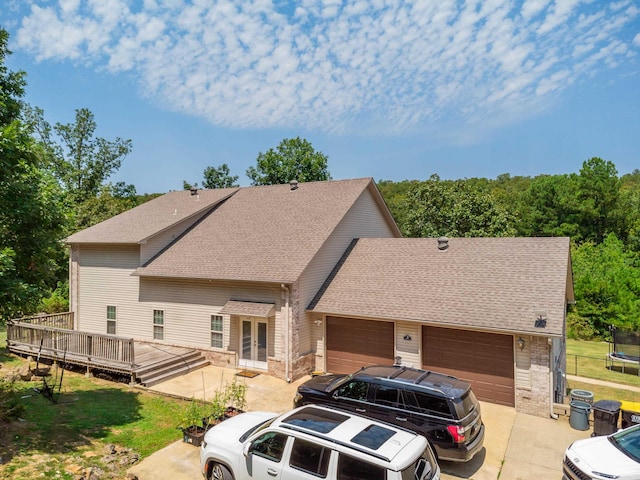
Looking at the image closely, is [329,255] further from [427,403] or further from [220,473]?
[220,473]

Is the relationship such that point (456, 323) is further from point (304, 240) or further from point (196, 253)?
point (196, 253)

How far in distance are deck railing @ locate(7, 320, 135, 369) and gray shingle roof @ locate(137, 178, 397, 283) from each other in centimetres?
343

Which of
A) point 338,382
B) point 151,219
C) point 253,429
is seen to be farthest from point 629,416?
point 151,219

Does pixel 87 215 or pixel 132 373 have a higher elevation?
pixel 87 215

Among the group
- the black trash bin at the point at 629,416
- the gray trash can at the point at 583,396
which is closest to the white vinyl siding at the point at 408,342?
the gray trash can at the point at 583,396

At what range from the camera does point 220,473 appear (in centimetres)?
779

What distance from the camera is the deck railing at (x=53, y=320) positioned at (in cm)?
1945

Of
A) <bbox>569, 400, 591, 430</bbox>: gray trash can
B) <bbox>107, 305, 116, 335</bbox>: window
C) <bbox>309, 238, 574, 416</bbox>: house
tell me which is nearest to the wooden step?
<bbox>309, 238, 574, 416</bbox>: house

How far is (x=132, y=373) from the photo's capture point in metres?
14.7

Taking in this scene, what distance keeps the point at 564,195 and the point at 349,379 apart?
48617 mm

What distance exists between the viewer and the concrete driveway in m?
8.87

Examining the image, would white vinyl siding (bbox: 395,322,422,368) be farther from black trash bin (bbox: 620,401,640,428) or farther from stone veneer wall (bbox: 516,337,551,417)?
black trash bin (bbox: 620,401,640,428)

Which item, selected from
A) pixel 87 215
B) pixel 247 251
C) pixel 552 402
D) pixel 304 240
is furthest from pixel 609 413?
pixel 87 215

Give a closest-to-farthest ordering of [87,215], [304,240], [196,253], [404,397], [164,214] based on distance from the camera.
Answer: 1. [404,397]
2. [304,240]
3. [196,253]
4. [164,214]
5. [87,215]
